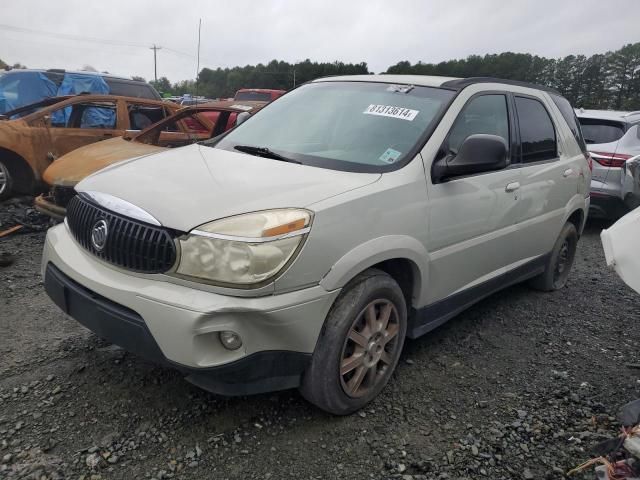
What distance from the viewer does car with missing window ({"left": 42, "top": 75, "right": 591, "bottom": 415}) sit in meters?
2.18

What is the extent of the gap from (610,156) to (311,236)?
590 centimetres

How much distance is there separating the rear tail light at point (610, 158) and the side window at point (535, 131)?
9.79 feet

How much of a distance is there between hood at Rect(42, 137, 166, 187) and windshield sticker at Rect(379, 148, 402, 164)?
3.04m

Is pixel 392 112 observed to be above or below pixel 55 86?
above

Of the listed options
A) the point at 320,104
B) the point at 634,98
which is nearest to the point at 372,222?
the point at 320,104

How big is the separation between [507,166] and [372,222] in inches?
59.6

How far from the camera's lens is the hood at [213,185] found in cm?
228

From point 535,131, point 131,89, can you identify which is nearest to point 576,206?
point 535,131

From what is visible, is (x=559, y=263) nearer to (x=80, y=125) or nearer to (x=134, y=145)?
(x=134, y=145)

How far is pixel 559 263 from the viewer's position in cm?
475

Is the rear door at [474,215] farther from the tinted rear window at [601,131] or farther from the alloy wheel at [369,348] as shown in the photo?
the tinted rear window at [601,131]

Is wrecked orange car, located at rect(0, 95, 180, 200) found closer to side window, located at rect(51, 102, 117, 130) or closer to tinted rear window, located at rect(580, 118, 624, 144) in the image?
side window, located at rect(51, 102, 117, 130)

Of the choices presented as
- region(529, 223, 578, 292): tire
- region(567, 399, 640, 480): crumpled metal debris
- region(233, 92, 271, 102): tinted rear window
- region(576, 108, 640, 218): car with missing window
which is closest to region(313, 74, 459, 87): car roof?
region(529, 223, 578, 292): tire

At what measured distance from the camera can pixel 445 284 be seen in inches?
124
